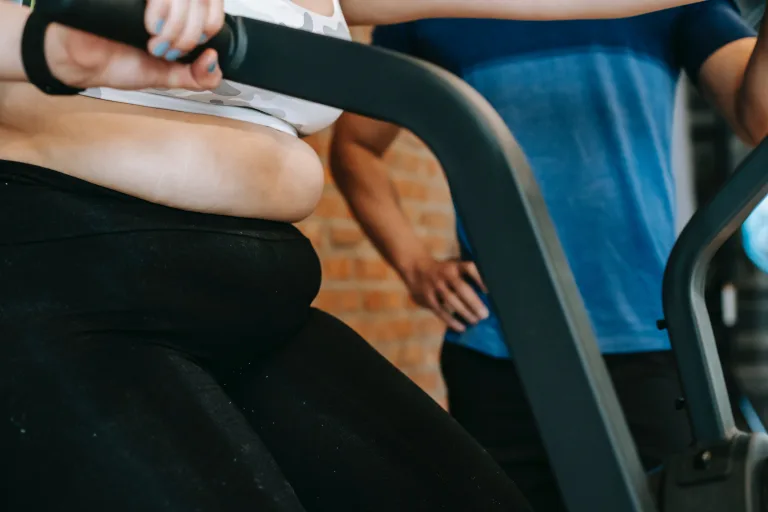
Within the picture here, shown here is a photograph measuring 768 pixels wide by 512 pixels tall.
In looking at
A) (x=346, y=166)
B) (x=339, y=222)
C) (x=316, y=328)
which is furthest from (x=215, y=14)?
(x=339, y=222)

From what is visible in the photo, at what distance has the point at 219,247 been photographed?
72cm

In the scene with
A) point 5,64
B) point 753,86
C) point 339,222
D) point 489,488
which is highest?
point 5,64

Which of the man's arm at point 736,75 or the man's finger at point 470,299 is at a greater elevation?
the man's arm at point 736,75

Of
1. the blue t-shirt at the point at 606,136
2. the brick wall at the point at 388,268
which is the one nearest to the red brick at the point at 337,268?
the brick wall at the point at 388,268

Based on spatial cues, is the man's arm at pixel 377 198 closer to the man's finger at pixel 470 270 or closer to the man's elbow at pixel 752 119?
the man's finger at pixel 470 270

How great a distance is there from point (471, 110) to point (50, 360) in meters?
0.37

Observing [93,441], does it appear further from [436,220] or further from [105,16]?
[436,220]

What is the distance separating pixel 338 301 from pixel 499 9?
1.19 meters

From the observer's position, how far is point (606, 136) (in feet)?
3.60

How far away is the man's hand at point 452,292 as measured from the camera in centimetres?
116

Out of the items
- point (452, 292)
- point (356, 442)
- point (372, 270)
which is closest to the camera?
point (356, 442)

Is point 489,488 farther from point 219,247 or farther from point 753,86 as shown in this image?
point 753,86

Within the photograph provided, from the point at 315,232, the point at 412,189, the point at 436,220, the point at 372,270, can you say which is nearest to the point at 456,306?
the point at 315,232

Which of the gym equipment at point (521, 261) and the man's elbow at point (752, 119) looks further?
the man's elbow at point (752, 119)
